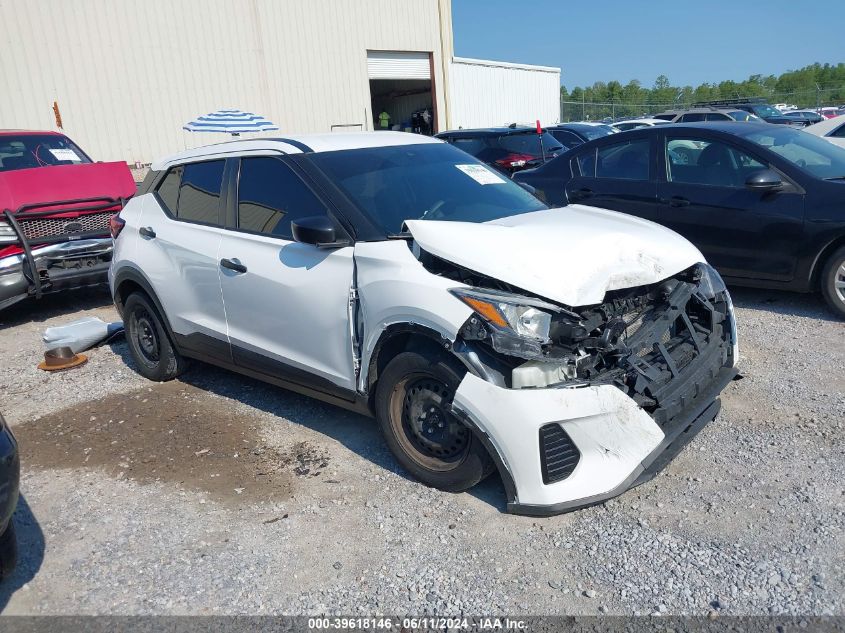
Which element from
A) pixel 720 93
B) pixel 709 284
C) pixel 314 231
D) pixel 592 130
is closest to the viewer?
pixel 314 231

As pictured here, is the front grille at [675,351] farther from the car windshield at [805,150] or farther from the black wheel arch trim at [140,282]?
the black wheel arch trim at [140,282]

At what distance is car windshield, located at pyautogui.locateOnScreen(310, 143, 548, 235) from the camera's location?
405 centimetres

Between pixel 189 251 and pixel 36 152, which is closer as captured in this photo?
pixel 189 251

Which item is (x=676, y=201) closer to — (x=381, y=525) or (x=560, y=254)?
(x=560, y=254)

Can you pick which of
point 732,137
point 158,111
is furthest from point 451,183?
point 158,111

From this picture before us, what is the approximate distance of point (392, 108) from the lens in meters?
28.5

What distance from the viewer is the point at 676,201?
6.62m

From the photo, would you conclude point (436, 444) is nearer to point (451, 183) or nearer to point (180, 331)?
point (451, 183)

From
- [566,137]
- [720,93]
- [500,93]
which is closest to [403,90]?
[500,93]

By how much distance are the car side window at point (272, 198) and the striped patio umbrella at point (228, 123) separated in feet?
37.9

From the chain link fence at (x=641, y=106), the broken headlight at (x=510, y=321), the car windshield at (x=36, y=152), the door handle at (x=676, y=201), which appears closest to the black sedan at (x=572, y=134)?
the door handle at (x=676, y=201)

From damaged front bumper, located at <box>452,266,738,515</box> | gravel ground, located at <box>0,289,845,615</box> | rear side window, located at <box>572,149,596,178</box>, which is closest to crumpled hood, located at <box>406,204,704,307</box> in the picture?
damaged front bumper, located at <box>452,266,738,515</box>

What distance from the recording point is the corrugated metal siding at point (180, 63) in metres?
15.9

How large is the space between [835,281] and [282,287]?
4611 mm
